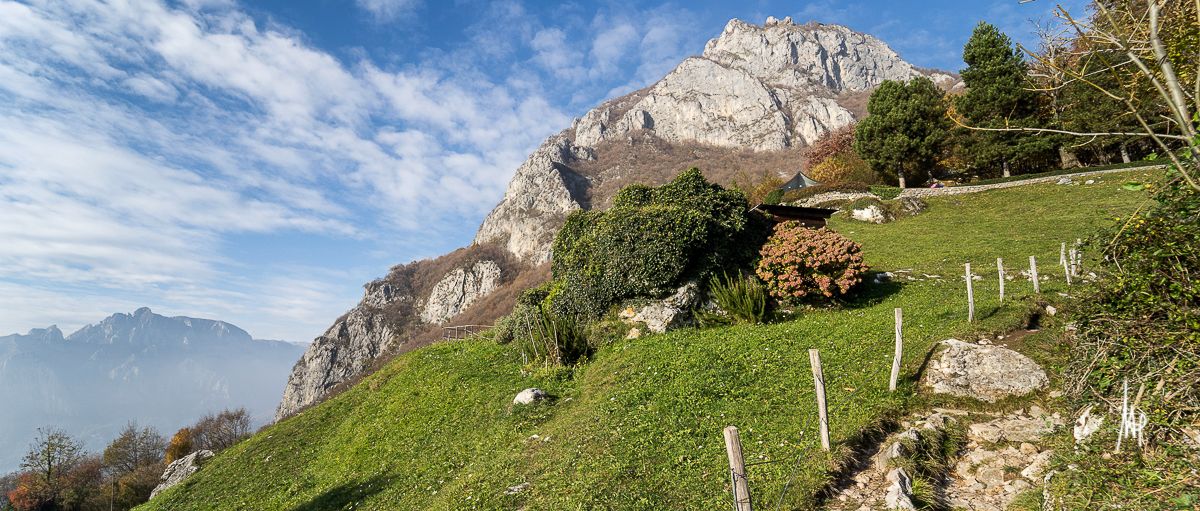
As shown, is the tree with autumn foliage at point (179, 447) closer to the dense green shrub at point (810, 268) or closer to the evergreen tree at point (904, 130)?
the dense green shrub at point (810, 268)

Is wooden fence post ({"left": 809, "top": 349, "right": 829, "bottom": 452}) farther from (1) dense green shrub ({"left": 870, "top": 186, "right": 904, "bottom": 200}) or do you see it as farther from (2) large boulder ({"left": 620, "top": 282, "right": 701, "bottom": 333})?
(1) dense green shrub ({"left": 870, "top": 186, "right": 904, "bottom": 200})

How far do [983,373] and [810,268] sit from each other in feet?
27.5

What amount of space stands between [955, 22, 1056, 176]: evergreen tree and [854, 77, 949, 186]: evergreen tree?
7.89ft

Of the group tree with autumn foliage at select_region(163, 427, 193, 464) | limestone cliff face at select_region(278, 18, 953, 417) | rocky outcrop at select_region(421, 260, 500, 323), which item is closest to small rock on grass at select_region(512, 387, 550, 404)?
tree with autumn foliage at select_region(163, 427, 193, 464)

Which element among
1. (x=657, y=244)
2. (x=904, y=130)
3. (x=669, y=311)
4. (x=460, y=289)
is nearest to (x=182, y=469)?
(x=669, y=311)

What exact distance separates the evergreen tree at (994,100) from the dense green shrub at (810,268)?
31.3 metres

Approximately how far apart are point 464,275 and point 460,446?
120 meters

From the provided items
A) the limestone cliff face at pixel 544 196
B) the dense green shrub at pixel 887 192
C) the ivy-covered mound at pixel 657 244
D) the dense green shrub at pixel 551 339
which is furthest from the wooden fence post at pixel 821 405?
the limestone cliff face at pixel 544 196

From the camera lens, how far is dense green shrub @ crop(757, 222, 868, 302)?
54.3 ft

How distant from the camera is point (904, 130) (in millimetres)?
40875

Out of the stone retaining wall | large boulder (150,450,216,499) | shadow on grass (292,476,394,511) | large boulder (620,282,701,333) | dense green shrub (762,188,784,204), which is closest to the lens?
shadow on grass (292,476,394,511)

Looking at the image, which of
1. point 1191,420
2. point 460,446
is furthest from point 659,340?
point 1191,420

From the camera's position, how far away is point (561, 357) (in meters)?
16.0

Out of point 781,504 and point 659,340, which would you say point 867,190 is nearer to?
point 659,340
